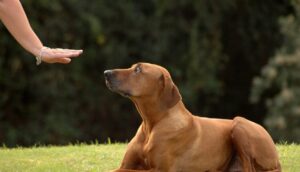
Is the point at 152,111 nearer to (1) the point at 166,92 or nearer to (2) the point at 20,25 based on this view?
(1) the point at 166,92

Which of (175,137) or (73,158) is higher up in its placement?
(175,137)

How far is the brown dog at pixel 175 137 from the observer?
8.24 m

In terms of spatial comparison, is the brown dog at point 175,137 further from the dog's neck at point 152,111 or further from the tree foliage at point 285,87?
the tree foliage at point 285,87

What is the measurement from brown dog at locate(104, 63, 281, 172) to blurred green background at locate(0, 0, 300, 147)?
1343 centimetres

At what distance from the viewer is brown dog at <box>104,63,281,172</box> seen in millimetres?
8242

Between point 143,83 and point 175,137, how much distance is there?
57 cm

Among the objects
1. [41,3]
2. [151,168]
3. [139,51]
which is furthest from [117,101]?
[151,168]

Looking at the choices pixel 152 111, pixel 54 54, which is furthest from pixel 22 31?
pixel 152 111

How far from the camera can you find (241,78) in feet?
91.8

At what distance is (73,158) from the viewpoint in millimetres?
10352

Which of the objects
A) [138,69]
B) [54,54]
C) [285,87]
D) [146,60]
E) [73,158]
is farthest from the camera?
[146,60]

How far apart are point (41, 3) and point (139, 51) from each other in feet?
11.0

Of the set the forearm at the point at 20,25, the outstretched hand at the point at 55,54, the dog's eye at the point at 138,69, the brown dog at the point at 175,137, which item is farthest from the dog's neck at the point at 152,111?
the forearm at the point at 20,25

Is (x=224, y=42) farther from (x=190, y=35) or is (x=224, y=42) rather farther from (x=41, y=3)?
(x=41, y=3)
